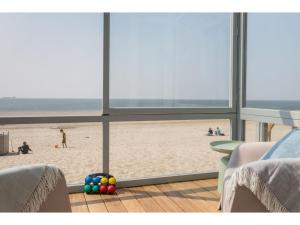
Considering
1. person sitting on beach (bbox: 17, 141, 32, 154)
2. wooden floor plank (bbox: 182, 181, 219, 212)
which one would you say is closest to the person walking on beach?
person sitting on beach (bbox: 17, 141, 32, 154)

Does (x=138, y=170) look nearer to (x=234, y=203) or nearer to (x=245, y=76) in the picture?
(x=245, y=76)

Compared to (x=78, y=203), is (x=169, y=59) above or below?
above

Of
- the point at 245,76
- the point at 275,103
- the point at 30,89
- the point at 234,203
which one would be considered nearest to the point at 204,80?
the point at 245,76

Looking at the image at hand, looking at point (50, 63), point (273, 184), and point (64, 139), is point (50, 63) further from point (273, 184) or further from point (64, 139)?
point (273, 184)

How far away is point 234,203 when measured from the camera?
143cm

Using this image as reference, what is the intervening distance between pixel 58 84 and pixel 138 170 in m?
1.25

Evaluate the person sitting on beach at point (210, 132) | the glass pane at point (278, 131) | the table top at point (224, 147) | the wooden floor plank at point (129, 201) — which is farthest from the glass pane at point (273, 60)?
the wooden floor plank at point (129, 201)

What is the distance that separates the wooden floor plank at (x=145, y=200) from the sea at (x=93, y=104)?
0.88m

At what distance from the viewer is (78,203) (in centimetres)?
289

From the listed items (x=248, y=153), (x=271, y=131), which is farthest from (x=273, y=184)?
(x=271, y=131)

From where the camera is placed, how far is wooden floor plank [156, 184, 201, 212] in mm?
2729

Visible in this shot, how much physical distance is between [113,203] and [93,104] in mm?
1037

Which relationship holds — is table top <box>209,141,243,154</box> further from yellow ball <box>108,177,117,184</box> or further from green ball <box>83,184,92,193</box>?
green ball <box>83,184,92,193</box>

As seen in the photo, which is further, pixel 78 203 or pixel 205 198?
pixel 205 198
